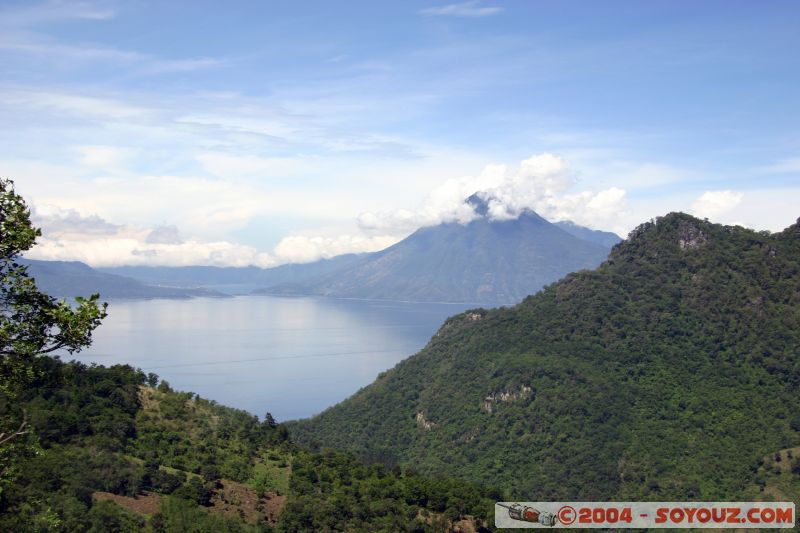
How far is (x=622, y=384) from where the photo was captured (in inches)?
2975

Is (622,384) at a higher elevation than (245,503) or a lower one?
higher

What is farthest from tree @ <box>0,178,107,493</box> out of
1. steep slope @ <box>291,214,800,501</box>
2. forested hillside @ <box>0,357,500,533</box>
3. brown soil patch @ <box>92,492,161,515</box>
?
steep slope @ <box>291,214,800,501</box>

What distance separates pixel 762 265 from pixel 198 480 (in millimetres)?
70351

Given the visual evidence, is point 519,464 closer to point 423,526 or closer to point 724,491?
point 724,491

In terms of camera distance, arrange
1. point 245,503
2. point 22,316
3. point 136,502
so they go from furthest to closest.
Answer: point 245,503
point 136,502
point 22,316

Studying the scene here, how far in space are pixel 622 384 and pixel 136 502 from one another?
5323 cm

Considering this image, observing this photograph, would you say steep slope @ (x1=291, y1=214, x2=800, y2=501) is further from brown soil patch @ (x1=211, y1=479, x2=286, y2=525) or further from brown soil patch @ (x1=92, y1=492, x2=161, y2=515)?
brown soil patch @ (x1=92, y1=492, x2=161, y2=515)

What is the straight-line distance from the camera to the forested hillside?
116ft

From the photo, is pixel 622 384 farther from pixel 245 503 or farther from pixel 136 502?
pixel 136 502

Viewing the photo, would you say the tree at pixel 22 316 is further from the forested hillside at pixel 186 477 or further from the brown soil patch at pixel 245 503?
the brown soil patch at pixel 245 503

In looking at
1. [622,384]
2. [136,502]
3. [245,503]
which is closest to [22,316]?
[136,502]

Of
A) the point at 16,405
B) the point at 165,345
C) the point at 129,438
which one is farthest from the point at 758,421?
the point at 165,345

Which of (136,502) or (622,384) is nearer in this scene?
(136,502)

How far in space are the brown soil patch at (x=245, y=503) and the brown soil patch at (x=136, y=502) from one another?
11.4 ft
